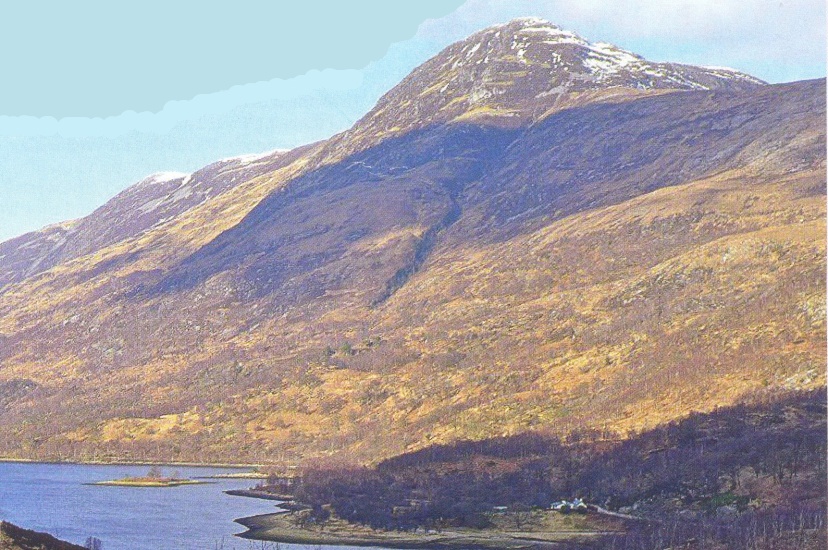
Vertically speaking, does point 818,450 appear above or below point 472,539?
above

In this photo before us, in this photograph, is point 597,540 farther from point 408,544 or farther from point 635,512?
point 408,544

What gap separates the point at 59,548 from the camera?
130m

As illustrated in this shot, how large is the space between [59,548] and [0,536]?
6581mm

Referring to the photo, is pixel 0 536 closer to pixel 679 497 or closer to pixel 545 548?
pixel 545 548

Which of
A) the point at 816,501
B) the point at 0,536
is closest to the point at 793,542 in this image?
the point at 816,501

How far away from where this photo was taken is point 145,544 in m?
193

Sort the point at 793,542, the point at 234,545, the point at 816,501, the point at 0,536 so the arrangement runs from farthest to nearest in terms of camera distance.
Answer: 1. the point at 234,545
2. the point at 816,501
3. the point at 793,542
4. the point at 0,536

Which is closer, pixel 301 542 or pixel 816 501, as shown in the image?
pixel 816 501

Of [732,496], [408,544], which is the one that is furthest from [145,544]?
[732,496]

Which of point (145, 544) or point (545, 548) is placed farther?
point (145, 544)

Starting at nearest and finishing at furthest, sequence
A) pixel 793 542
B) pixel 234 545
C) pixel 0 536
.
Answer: pixel 0 536
pixel 793 542
pixel 234 545


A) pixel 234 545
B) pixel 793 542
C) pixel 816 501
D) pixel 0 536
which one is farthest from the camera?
pixel 234 545

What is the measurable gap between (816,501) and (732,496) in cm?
1671

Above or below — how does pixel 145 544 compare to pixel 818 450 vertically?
below
